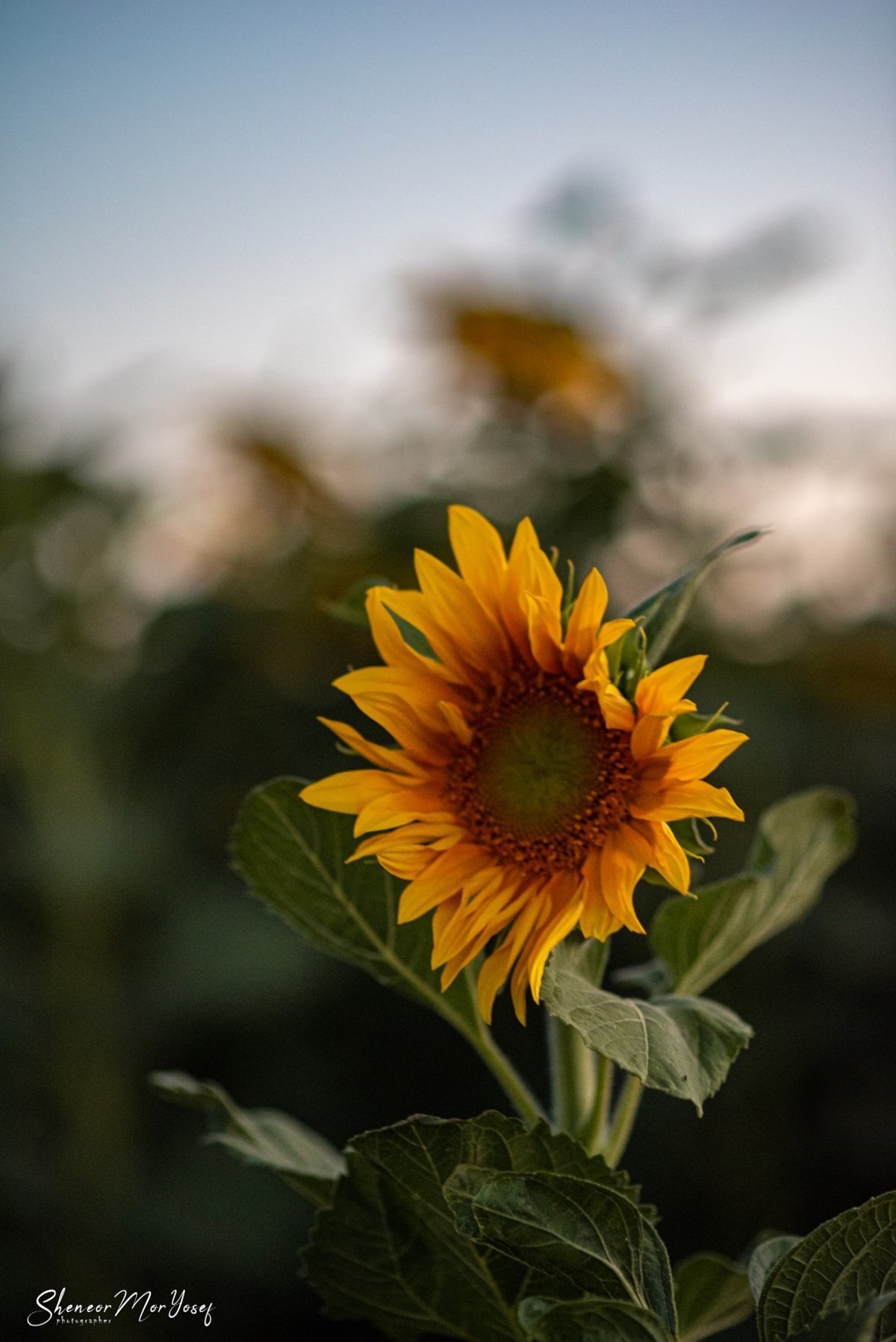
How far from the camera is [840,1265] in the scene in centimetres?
35

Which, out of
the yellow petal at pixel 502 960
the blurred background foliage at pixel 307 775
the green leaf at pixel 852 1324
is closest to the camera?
the green leaf at pixel 852 1324

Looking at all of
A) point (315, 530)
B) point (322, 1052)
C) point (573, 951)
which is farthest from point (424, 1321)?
point (315, 530)

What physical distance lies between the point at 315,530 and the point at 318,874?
114 centimetres

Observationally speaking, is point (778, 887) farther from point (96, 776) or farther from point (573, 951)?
point (96, 776)

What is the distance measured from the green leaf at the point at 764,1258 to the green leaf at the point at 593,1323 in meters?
0.07

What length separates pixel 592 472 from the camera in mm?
1299

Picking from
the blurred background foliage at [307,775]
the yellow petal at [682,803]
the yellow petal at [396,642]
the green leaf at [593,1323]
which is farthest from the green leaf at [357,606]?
the blurred background foliage at [307,775]

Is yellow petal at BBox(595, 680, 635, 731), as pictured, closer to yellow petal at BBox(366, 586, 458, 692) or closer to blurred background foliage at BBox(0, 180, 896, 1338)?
yellow petal at BBox(366, 586, 458, 692)

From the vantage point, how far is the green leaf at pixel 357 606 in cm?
46

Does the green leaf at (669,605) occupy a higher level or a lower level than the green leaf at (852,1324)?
higher

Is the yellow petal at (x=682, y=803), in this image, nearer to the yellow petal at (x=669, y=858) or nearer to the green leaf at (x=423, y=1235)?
the yellow petal at (x=669, y=858)

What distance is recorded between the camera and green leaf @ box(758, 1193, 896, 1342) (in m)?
0.35

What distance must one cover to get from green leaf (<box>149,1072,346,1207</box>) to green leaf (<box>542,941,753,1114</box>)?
12 centimetres

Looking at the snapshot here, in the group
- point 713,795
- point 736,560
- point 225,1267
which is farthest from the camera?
point 736,560
